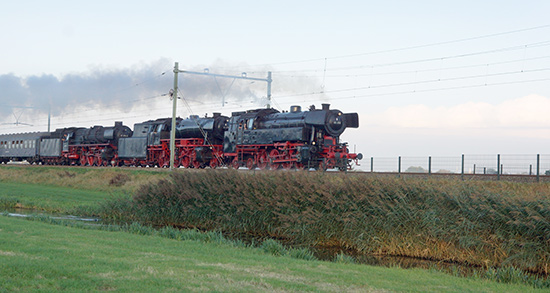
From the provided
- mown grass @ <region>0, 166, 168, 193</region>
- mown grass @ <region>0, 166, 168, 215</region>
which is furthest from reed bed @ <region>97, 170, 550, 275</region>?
mown grass @ <region>0, 166, 168, 193</region>

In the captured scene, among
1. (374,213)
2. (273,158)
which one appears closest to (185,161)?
(273,158)

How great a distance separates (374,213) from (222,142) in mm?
27956

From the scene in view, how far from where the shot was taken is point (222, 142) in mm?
44250

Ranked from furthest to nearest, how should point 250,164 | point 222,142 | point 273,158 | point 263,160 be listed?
1. point 222,142
2. point 250,164
3. point 263,160
4. point 273,158

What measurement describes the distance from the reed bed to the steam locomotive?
3074 millimetres

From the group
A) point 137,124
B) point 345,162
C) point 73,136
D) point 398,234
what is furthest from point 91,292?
point 73,136

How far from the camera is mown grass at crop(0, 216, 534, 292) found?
847cm

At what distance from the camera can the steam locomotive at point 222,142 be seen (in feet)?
117

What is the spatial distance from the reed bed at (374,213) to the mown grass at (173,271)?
412 cm

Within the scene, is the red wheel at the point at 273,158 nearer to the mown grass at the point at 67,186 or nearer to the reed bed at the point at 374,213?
the mown grass at the point at 67,186

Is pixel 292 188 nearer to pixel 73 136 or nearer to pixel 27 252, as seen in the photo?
pixel 27 252

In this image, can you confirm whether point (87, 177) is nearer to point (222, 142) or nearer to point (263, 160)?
point (222, 142)

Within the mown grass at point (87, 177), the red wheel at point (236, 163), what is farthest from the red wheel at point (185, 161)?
the red wheel at point (236, 163)

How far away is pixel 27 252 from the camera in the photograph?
35.8ft
